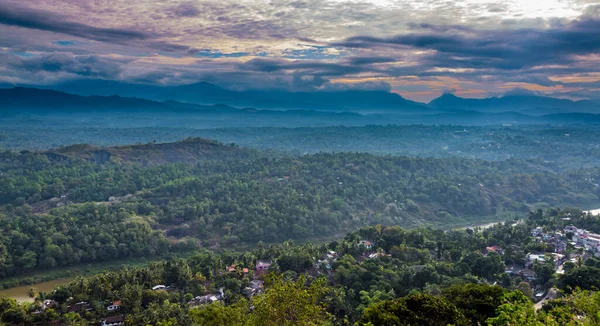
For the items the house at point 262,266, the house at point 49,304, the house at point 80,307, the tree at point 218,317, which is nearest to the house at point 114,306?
the house at point 80,307

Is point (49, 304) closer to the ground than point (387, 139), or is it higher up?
higher up

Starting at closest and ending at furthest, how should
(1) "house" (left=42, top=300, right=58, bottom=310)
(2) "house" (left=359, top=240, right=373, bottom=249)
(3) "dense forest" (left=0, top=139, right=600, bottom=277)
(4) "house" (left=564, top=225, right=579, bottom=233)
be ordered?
1. (1) "house" (left=42, top=300, right=58, bottom=310)
2. (2) "house" (left=359, top=240, right=373, bottom=249)
3. (4) "house" (left=564, top=225, right=579, bottom=233)
4. (3) "dense forest" (left=0, top=139, right=600, bottom=277)

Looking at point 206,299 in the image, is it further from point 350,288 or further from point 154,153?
point 154,153

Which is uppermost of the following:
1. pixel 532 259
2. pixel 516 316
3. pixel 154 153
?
pixel 516 316

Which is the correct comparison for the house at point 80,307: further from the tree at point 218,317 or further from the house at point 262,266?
the tree at point 218,317

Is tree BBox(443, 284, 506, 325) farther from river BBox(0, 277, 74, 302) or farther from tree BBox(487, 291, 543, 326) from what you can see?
river BBox(0, 277, 74, 302)

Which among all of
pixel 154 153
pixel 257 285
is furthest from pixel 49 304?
pixel 154 153

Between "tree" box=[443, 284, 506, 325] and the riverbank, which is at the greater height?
"tree" box=[443, 284, 506, 325]

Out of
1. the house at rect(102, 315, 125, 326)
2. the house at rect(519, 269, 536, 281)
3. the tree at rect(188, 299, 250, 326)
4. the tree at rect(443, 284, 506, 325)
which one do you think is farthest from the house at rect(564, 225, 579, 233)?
the house at rect(102, 315, 125, 326)
